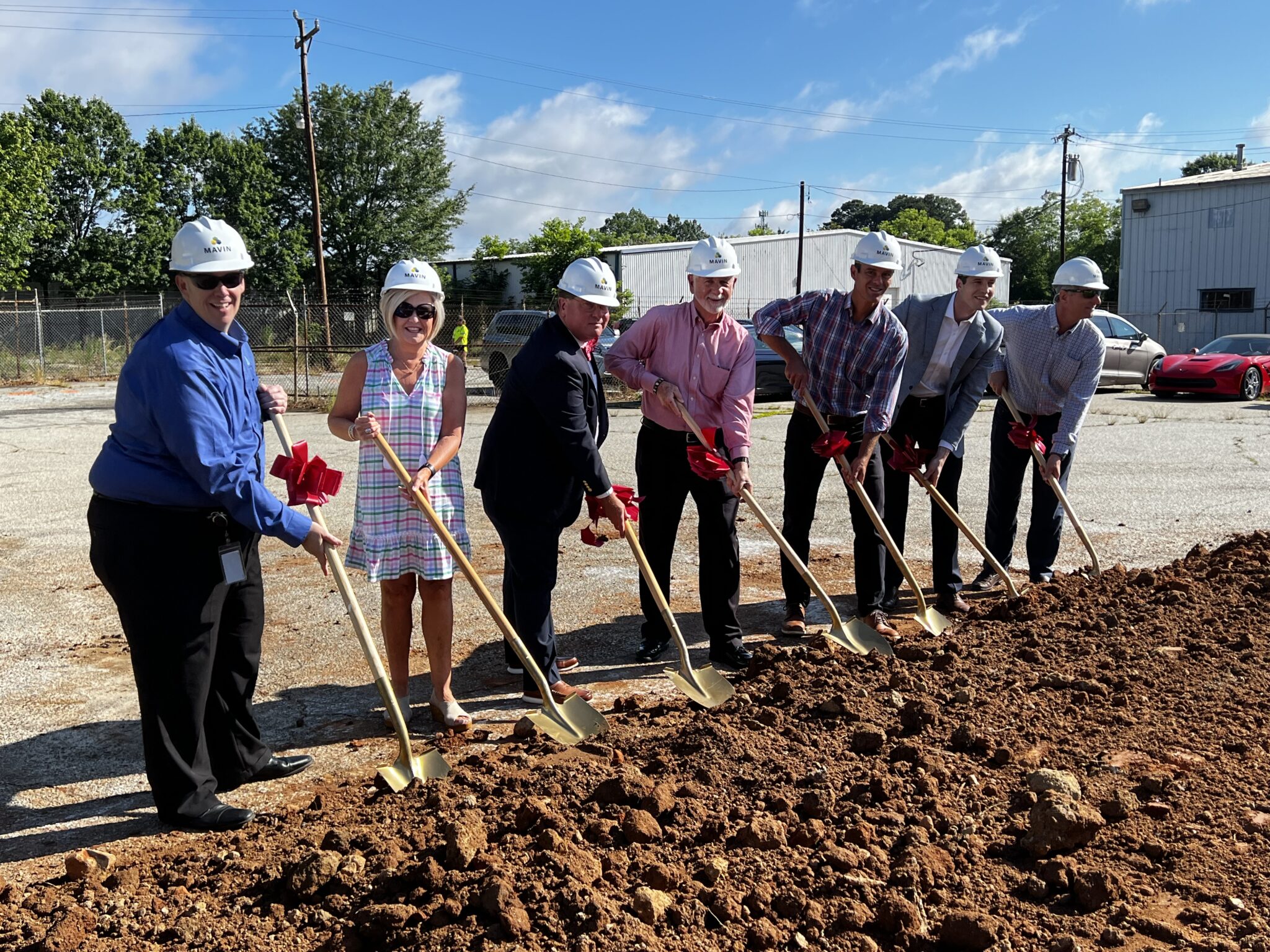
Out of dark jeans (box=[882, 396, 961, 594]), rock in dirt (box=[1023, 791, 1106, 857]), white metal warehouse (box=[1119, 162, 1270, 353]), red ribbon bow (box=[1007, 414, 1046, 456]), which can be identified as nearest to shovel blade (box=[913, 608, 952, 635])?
dark jeans (box=[882, 396, 961, 594])

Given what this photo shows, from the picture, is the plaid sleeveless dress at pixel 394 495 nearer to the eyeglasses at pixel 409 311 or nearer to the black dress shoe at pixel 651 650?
the eyeglasses at pixel 409 311

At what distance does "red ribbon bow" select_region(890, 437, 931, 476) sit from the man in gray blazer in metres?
0.05

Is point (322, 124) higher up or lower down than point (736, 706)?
higher up

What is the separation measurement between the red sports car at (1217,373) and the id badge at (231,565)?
19.6 metres

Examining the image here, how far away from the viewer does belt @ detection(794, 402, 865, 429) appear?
5.73m

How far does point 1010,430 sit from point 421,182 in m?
47.1

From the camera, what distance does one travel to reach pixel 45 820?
3691 millimetres

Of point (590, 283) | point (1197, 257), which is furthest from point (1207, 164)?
point (590, 283)

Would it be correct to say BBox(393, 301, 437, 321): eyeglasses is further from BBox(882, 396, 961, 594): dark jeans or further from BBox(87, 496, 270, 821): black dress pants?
BBox(882, 396, 961, 594): dark jeans

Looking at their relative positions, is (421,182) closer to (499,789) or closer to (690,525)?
(690,525)

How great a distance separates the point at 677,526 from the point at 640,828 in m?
2.55

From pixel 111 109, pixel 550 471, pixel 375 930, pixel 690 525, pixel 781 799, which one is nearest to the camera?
pixel 375 930

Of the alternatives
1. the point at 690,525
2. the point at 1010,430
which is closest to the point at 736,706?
the point at 1010,430

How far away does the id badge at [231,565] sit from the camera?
3.53 m
